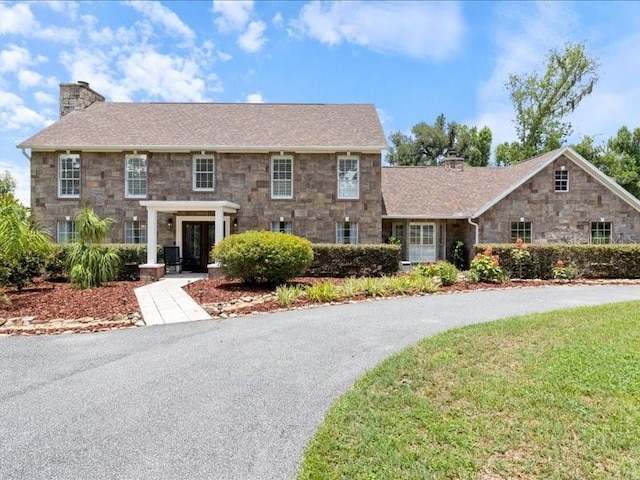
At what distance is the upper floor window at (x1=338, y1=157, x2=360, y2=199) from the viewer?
63.4ft

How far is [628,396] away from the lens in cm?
443

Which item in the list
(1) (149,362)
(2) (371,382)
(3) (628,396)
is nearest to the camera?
(3) (628,396)

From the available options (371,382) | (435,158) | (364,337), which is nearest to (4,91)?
(364,337)

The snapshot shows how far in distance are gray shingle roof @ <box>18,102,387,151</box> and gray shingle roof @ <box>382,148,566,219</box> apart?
356 centimetres

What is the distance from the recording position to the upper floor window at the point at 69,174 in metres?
18.9

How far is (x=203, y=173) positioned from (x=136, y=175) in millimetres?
2945

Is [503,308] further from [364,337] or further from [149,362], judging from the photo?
[149,362]

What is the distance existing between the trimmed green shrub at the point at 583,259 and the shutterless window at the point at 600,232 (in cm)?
268

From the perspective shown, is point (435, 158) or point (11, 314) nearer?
point (11, 314)

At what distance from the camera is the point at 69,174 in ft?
62.2

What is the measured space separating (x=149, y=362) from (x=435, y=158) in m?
48.2

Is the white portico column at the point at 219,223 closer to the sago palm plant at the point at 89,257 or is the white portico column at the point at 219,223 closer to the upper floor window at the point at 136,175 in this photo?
the sago palm plant at the point at 89,257

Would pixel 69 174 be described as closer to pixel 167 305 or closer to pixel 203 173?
pixel 203 173

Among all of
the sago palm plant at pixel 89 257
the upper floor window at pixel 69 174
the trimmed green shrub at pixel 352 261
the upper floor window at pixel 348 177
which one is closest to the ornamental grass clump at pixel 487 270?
the trimmed green shrub at pixel 352 261
